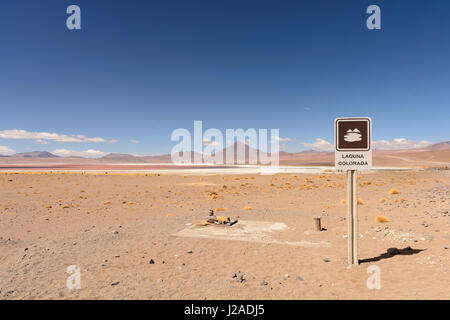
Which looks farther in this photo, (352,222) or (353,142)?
(352,222)

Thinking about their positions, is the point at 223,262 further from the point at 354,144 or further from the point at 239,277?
the point at 354,144

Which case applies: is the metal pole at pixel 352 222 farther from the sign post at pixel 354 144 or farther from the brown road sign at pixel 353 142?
the brown road sign at pixel 353 142

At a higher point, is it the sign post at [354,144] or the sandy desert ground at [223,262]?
the sign post at [354,144]

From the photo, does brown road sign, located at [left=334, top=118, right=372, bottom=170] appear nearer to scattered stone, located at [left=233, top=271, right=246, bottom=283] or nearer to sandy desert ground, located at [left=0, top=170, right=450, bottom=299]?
sandy desert ground, located at [left=0, top=170, right=450, bottom=299]

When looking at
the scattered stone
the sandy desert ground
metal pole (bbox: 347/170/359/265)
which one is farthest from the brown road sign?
the scattered stone

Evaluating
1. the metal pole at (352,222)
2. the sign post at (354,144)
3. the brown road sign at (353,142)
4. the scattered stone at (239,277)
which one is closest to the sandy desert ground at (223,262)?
the scattered stone at (239,277)

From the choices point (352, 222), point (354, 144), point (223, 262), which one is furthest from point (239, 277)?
point (354, 144)

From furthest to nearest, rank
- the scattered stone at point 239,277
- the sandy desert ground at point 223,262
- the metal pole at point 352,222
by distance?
the metal pole at point 352,222 → the scattered stone at point 239,277 → the sandy desert ground at point 223,262

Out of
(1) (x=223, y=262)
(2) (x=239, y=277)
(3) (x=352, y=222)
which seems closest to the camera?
(2) (x=239, y=277)

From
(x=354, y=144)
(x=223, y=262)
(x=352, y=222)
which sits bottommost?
(x=223, y=262)
